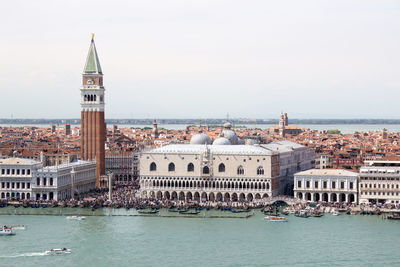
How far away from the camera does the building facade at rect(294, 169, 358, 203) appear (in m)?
44.3

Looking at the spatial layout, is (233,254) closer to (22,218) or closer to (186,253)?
(186,253)

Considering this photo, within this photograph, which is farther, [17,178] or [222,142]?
[222,142]

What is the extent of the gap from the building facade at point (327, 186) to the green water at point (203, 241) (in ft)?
12.3

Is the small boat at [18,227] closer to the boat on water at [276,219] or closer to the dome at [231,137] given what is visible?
the boat on water at [276,219]

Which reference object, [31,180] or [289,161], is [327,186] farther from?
[31,180]

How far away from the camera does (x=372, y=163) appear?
153 feet

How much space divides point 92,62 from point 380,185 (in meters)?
19.6

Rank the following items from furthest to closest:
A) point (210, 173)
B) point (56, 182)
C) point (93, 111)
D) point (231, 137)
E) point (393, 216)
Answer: point (93, 111) → point (231, 137) → point (210, 173) → point (56, 182) → point (393, 216)

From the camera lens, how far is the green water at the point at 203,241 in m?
31.4

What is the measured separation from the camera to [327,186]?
4462 cm

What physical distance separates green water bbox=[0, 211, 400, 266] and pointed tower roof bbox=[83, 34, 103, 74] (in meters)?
14.0

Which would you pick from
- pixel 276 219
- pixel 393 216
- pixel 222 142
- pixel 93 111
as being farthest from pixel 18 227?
pixel 393 216

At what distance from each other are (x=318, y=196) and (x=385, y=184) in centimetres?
376

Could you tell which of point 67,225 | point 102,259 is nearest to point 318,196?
point 67,225
